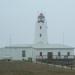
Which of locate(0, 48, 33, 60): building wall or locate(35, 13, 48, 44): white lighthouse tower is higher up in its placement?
locate(35, 13, 48, 44): white lighthouse tower

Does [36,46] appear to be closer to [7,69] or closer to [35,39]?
[35,39]

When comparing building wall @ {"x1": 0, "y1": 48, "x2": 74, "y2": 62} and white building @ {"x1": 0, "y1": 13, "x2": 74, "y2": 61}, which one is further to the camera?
white building @ {"x1": 0, "y1": 13, "x2": 74, "y2": 61}

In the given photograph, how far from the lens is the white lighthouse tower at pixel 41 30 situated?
58719mm

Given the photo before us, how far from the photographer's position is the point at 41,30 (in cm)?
5888

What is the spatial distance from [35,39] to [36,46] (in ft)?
11.2

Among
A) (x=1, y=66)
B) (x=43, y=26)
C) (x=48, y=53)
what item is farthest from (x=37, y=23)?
(x=1, y=66)

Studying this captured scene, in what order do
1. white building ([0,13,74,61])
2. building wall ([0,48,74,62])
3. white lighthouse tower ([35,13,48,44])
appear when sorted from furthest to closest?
white lighthouse tower ([35,13,48,44]) → white building ([0,13,74,61]) → building wall ([0,48,74,62])

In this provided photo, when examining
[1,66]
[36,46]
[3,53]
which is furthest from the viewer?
[36,46]

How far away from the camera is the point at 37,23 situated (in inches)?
2320

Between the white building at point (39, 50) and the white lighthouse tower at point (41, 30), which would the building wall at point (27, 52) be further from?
the white lighthouse tower at point (41, 30)

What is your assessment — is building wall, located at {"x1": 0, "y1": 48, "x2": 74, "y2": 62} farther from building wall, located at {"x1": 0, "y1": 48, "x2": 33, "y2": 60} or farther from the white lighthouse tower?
the white lighthouse tower

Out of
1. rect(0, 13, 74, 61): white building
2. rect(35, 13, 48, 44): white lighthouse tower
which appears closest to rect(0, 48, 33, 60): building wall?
rect(0, 13, 74, 61): white building

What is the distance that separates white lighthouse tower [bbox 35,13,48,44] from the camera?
2312 inches

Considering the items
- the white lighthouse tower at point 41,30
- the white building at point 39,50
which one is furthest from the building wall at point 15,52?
the white lighthouse tower at point 41,30
